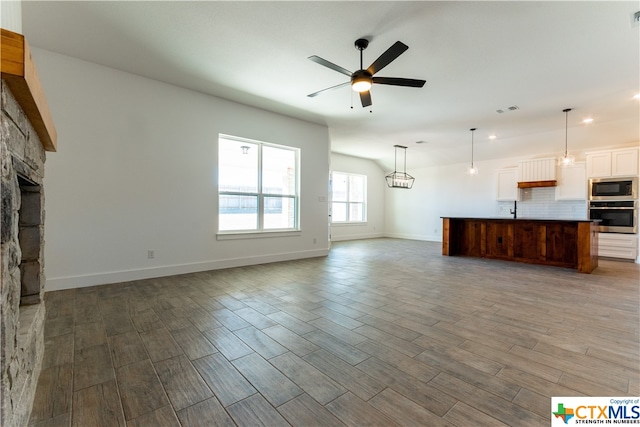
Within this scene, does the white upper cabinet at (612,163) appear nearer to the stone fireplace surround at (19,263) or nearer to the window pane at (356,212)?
the window pane at (356,212)

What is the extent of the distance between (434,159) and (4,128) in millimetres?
9638

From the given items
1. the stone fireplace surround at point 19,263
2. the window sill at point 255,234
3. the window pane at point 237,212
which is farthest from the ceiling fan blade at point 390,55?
the window sill at point 255,234

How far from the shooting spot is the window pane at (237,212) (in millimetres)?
4941

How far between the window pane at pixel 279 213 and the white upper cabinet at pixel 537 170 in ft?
21.3

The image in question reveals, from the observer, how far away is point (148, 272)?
405 cm

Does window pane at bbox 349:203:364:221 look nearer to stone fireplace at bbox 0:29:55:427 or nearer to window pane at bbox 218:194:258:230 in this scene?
window pane at bbox 218:194:258:230

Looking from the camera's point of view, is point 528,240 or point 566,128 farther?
point 566,128

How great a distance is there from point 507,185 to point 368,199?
14.2ft

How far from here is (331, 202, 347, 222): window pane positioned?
9.34 metres

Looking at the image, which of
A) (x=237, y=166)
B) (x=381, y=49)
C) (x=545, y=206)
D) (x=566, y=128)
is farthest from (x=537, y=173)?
(x=237, y=166)

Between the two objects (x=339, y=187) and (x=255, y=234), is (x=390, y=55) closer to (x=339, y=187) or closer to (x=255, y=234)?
(x=255, y=234)

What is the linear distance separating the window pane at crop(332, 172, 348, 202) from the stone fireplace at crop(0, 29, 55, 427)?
7820 mm

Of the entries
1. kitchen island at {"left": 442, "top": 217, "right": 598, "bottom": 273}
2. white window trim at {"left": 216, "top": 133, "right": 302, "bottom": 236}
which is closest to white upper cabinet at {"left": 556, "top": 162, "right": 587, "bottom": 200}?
kitchen island at {"left": 442, "top": 217, "right": 598, "bottom": 273}

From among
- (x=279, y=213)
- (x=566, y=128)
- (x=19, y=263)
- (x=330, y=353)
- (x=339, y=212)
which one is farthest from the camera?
(x=339, y=212)
